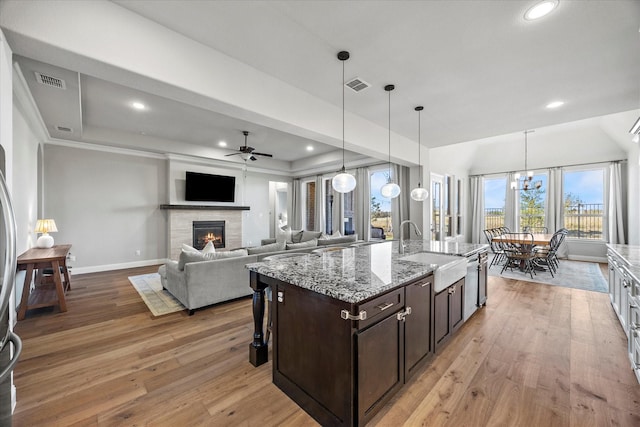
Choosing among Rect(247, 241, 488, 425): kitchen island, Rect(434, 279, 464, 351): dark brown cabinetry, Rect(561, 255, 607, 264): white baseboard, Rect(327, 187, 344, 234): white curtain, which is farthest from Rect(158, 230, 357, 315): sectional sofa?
Rect(561, 255, 607, 264): white baseboard

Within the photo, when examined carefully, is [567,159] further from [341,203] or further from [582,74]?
[341,203]

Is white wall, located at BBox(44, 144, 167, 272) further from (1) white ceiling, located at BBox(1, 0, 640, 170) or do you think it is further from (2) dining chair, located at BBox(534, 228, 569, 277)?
(2) dining chair, located at BBox(534, 228, 569, 277)

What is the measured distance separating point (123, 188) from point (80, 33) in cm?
520

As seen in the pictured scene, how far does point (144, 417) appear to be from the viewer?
175 centimetres

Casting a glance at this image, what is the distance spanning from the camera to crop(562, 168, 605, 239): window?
22.9ft

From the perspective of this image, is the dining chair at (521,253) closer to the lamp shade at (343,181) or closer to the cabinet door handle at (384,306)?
the lamp shade at (343,181)

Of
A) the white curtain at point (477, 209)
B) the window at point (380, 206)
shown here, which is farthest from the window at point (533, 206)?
the window at point (380, 206)

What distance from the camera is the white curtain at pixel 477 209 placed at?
8.85 metres

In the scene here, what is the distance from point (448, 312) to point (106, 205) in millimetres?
7071

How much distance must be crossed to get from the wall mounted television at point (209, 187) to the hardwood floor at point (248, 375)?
3967 millimetres

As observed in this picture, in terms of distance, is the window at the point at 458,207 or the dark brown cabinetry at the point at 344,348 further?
the window at the point at 458,207

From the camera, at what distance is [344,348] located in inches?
59.7

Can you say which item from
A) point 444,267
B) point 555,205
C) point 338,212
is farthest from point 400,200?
point 555,205

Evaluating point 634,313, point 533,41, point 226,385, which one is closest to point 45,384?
point 226,385
